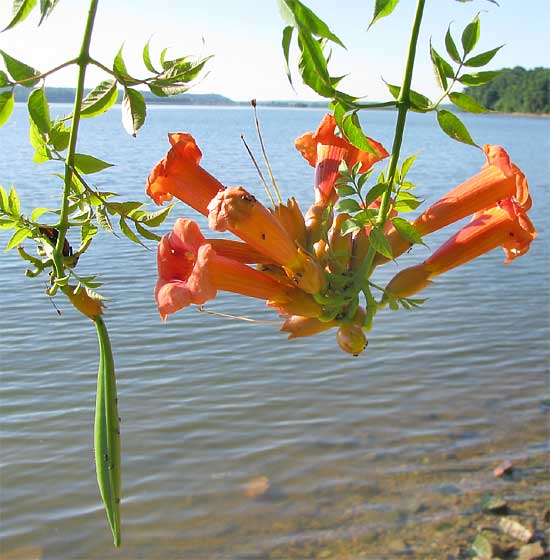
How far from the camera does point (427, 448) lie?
38.1ft

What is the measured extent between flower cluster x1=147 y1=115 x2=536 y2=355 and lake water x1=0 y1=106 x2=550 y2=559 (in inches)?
327

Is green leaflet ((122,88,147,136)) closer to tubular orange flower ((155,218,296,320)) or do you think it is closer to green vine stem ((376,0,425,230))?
tubular orange flower ((155,218,296,320))

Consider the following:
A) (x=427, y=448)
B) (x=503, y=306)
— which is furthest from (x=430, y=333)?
(x=427, y=448)

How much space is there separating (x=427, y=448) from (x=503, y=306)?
21.0 feet

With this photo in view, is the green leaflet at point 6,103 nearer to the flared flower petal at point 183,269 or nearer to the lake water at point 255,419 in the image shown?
the flared flower petal at point 183,269

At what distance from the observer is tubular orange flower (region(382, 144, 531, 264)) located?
1.73m

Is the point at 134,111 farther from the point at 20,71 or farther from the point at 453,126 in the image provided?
the point at 453,126

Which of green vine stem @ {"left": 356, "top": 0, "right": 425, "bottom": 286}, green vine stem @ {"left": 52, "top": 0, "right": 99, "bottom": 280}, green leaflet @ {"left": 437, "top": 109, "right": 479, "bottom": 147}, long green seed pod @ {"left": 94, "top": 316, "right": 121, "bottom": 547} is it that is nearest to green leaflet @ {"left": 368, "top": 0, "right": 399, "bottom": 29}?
green vine stem @ {"left": 356, "top": 0, "right": 425, "bottom": 286}

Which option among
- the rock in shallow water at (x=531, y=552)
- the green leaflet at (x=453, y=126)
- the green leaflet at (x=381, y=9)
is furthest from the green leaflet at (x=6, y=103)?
the rock in shallow water at (x=531, y=552)

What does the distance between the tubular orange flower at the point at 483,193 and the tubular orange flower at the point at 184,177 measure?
498mm

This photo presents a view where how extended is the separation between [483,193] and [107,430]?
1004 mm

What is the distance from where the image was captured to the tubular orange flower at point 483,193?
1734mm

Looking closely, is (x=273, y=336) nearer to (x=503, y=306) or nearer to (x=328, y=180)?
(x=503, y=306)

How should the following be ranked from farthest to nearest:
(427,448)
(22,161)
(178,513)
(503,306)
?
(22,161) → (503,306) → (427,448) → (178,513)
